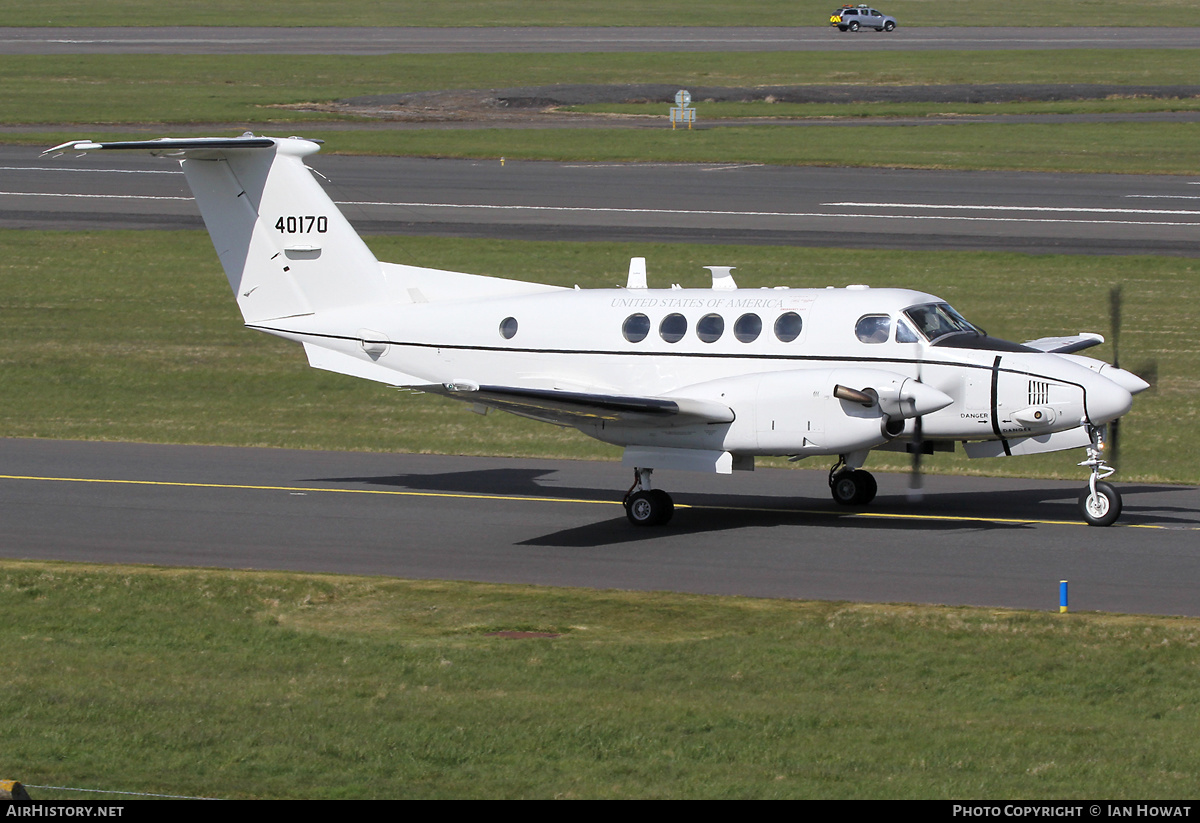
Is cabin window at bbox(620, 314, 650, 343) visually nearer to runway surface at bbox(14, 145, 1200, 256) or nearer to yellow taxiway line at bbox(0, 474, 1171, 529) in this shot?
yellow taxiway line at bbox(0, 474, 1171, 529)

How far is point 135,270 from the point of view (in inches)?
1519

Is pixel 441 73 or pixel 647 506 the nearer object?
pixel 647 506

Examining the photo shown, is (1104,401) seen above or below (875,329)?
below

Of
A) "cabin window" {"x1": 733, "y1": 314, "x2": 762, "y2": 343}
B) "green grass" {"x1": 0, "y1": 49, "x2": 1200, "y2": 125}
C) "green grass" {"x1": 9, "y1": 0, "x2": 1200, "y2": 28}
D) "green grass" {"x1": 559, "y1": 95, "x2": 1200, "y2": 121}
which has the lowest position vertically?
"cabin window" {"x1": 733, "y1": 314, "x2": 762, "y2": 343}

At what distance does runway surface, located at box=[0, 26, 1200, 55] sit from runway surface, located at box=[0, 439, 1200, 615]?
6004cm

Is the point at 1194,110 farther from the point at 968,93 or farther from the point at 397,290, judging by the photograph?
the point at 397,290

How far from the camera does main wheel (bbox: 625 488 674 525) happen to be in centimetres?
1953

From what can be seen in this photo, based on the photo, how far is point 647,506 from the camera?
19.5 m

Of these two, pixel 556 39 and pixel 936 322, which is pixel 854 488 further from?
pixel 556 39

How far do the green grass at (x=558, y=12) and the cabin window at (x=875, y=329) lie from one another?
81.2 m

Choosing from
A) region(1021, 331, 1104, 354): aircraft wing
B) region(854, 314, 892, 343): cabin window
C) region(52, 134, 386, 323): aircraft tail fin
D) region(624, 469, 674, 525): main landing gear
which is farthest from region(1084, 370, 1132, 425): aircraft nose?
region(52, 134, 386, 323): aircraft tail fin

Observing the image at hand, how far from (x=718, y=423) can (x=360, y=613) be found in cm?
585

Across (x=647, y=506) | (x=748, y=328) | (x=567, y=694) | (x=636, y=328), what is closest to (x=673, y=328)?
(x=636, y=328)

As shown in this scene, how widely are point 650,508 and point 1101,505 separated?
19.4ft
